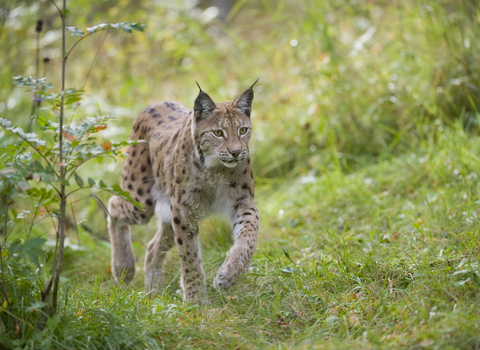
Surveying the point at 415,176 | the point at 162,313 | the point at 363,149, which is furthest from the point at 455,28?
the point at 162,313

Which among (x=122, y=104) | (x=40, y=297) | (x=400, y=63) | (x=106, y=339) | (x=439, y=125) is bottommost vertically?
(x=106, y=339)

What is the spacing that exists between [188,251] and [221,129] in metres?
1.00

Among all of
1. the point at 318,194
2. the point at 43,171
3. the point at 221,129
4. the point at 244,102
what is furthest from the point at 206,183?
the point at 318,194

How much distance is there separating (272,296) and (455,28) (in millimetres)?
4934

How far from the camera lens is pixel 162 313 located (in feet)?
10.2

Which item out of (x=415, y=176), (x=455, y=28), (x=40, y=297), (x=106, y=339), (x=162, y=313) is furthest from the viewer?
(x=455, y=28)

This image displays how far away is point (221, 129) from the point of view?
3.92 metres

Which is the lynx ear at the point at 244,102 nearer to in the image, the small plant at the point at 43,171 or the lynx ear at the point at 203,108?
the lynx ear at the point at 203,108

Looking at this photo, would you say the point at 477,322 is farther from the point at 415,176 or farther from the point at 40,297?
the point at 415,176

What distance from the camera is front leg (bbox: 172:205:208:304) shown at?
3.86 m

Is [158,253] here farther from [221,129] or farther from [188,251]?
[221,129]

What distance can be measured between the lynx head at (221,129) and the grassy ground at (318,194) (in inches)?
33.7

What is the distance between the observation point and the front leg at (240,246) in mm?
3436

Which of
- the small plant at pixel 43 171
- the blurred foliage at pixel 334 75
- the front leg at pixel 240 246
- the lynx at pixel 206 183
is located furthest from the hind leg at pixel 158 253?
the blurred foliage at pixel 334 75
